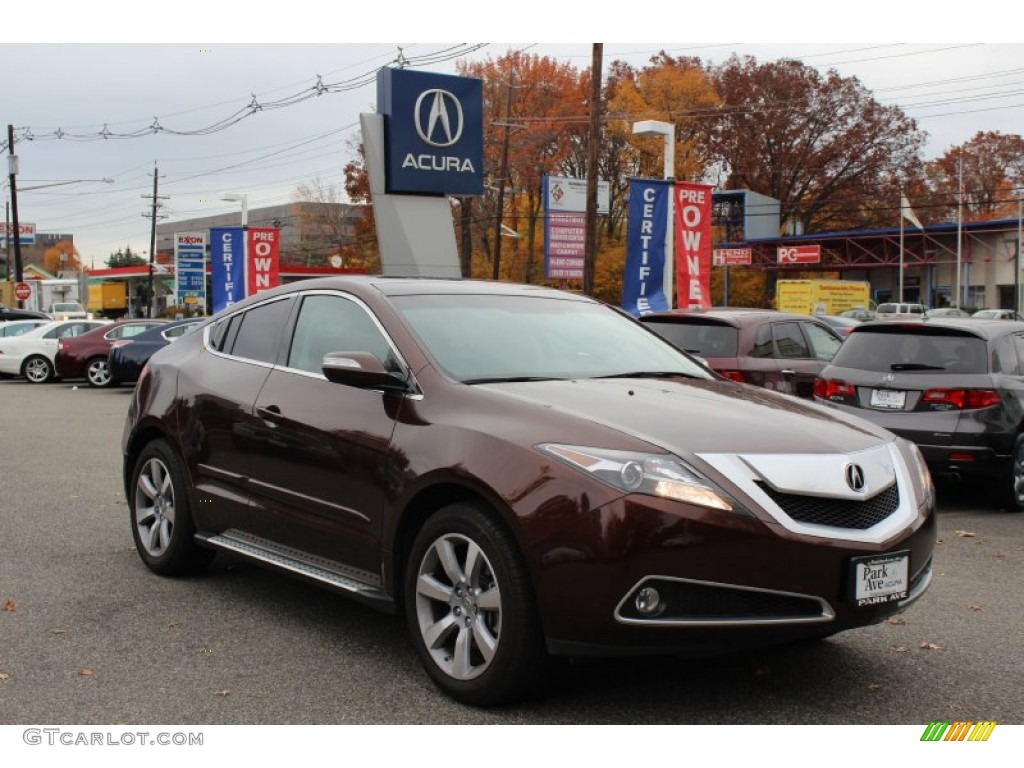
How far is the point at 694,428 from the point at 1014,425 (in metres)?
5.75

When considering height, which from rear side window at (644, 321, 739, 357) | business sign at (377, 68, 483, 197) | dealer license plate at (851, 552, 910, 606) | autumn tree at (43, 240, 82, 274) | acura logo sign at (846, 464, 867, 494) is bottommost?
dealer license plate at (851, 552, 910, 606)

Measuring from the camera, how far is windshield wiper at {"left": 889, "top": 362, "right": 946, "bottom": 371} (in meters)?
9.11

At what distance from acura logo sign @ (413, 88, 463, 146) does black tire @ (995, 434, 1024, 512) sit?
487 inches

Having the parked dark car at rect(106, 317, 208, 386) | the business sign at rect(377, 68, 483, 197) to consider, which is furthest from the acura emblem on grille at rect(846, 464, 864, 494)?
the parked dark car at rect(106, 317, 208, 386)

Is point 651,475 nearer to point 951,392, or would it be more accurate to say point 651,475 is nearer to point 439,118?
point 951,392

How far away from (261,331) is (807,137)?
60.8m

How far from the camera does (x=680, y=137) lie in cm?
5684

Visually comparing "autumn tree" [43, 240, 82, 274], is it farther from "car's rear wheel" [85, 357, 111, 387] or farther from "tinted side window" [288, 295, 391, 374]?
"tinted side window" [288, 295, 391, 374]

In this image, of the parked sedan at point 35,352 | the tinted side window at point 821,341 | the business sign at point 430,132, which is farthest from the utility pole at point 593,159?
the parked sedan at point 35,352

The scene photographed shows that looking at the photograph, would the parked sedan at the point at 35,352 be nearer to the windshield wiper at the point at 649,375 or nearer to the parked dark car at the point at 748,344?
the parked dark car at the point at 748,344

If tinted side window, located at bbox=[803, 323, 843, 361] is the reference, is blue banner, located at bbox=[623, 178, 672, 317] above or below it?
above

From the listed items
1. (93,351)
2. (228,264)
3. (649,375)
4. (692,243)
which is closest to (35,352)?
(93,351)

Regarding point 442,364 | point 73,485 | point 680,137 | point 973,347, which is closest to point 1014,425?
point 973,347

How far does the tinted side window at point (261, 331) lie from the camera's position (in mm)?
5789
